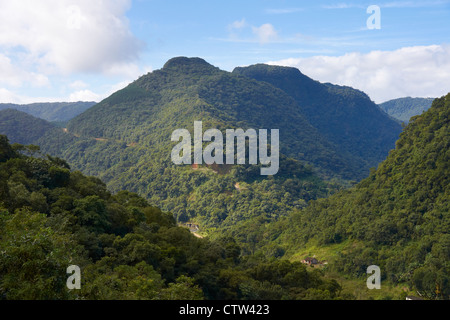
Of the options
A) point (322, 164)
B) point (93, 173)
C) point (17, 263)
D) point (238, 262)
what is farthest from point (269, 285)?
point (322, 164)

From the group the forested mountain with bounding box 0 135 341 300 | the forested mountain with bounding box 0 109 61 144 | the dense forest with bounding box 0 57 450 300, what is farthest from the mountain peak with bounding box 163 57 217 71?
the forested mountain with bounding box 0 135 341 300

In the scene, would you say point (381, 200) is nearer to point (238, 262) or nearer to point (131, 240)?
point (238, 262)

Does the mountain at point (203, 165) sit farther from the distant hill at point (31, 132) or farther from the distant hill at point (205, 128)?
the distant hill at point (31, 132)

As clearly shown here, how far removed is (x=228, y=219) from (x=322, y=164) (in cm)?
6529

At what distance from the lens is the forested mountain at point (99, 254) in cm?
1070

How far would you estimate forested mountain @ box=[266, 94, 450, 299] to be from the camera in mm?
32875

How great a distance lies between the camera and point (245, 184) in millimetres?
69875

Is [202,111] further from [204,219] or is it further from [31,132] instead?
[31,132]

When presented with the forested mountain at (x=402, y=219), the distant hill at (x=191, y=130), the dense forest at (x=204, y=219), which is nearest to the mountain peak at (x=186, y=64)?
the distant hill at (x=191, y=130)

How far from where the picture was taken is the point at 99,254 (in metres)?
19.9

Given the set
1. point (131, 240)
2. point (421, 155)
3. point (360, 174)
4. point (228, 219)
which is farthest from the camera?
point (360, 174)

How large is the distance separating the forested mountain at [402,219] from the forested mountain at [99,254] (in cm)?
1294

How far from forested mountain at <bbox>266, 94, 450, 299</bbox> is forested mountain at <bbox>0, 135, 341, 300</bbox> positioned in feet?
42.4
